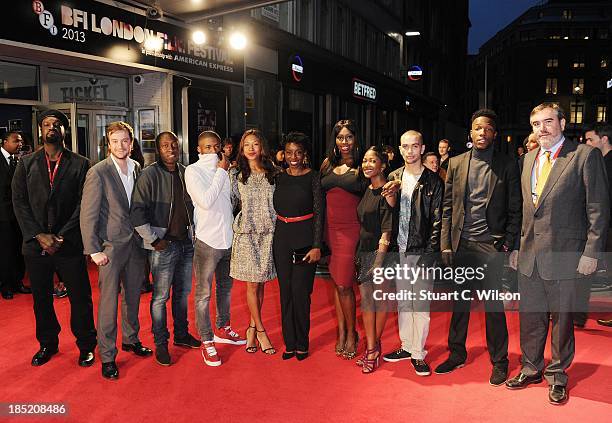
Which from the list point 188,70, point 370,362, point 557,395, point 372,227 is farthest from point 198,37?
point 557,395

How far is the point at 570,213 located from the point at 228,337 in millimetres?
3330

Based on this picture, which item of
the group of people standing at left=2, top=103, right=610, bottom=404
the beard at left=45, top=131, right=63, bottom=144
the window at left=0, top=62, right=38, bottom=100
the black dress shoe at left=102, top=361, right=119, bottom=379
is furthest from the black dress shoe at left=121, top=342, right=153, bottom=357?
the window at left=0, top=62, right=38, bottom=100

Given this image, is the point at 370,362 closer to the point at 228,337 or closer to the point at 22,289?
the point at 228,337

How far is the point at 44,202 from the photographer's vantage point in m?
4.82

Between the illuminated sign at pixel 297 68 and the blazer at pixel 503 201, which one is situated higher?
the illuminated sign at pixel 297 68

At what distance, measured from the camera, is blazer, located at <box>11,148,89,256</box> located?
481cm

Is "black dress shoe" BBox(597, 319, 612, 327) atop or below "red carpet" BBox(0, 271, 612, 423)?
atop

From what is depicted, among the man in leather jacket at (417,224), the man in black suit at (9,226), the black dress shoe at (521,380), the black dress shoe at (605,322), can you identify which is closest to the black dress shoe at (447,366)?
the man in leather jacket at (417,224)

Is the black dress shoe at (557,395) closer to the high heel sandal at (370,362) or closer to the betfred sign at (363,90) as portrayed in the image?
the high heel sandal at (370,362)

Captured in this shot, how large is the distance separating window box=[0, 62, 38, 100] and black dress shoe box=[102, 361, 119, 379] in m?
6.20

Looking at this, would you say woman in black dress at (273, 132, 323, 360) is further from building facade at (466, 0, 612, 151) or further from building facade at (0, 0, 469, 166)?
building facade at (466, 0, 612, 151)

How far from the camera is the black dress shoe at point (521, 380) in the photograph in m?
4.51

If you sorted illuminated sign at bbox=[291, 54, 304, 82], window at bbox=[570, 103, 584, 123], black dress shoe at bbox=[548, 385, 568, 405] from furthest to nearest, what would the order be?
window at bbox=[570, 103, 584, 123], illuminated sign at bbox=[291, 54, 304, 82], black dress shoe at bbox=[548, 385, 568, 405]

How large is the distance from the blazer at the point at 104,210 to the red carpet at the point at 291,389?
1.13m
